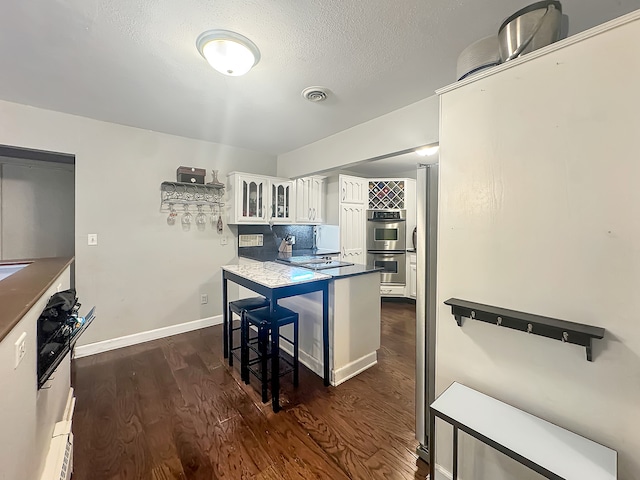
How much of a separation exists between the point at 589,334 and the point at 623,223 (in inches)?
15.3

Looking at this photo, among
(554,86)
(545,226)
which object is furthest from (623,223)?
(554,86)

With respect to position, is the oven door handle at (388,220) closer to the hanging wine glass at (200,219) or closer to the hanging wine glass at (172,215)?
the hanging wine glass at (200,219)

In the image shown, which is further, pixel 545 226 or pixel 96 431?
pixel 96 431

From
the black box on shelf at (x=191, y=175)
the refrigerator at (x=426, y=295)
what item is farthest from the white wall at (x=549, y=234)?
the black box on shelf at (x=191, y=175)

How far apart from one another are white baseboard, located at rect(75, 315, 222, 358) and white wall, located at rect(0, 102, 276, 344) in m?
0.06

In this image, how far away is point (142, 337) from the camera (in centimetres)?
312

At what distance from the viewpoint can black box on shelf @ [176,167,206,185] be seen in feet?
10.6

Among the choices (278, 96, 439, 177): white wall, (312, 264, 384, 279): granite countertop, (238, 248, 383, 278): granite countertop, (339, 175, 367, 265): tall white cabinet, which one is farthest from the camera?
(339, 175, 367, 265): tall white cabinet

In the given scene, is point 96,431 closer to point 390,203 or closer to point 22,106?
point 22,106

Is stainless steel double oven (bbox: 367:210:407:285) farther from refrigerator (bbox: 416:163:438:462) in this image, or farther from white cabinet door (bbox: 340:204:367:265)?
refrigerator (bbox: 416:163:438:462)

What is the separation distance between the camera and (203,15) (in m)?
1.39

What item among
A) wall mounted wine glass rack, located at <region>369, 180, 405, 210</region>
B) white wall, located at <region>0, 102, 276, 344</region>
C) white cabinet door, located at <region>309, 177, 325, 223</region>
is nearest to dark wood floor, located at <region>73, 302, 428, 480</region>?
white wall, located at <region>0, 102, 276, 344</region>

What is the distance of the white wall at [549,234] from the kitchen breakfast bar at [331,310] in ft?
3.61

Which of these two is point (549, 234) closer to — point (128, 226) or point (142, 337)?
point (128, 226)
